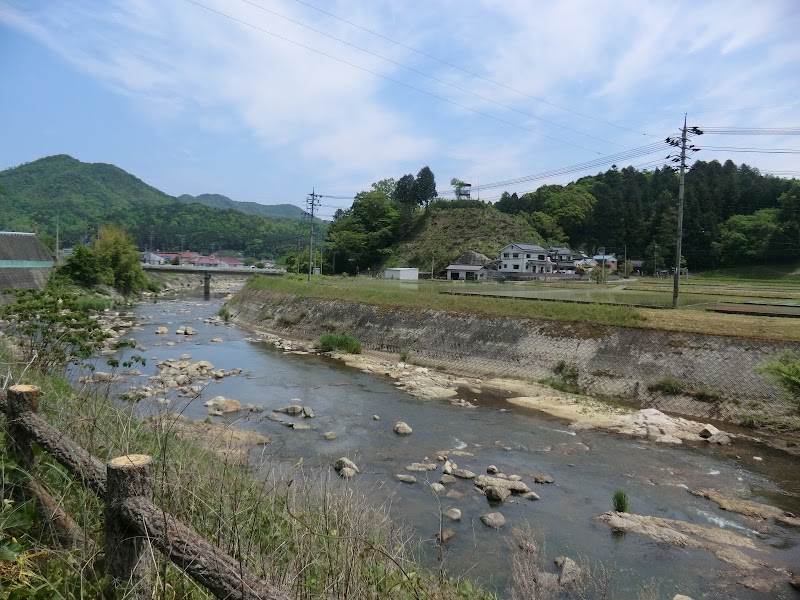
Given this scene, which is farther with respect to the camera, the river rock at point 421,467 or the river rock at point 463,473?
the river rock at point 421,467

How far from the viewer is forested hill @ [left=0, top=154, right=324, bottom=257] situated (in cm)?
11894

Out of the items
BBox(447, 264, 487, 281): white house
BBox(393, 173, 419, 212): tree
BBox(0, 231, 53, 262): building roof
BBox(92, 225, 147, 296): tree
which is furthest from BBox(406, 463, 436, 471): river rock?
BBox(393, 173, 419, 212): tree

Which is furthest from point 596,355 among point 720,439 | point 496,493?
point 496,493

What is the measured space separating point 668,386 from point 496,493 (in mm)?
12109

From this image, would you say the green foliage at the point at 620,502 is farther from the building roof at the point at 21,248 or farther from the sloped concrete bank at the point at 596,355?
the building roof at the point at 21,248

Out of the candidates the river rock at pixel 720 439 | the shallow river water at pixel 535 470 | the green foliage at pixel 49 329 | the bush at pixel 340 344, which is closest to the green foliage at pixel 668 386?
the river rock at pixel 720 439

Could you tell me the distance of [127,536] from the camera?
304cm

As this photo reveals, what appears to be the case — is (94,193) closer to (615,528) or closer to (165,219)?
(165,219)

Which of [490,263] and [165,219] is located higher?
[165,219]

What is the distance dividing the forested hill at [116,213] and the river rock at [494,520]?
390ft

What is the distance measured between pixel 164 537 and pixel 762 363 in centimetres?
2155

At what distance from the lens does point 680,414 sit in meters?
18.7

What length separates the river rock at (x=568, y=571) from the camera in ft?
25.7

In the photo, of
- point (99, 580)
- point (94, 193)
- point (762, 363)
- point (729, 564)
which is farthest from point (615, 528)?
point (94, 193)
